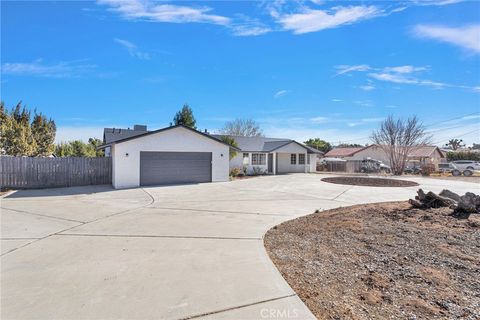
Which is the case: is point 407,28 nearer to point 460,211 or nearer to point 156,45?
point 460,211

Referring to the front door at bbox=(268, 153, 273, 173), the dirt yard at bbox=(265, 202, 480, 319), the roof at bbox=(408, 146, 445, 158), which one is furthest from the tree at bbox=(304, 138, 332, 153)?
the dirt yard at bbox=(265, 202, 480, 319)

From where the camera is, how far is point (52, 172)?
49.9ft

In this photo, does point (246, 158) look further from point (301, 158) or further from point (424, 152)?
point (424, 152)

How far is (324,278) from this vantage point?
11.8 feet

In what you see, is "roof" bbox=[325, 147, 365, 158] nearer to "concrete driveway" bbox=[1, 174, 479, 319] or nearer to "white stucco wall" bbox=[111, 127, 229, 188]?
"white stucco wall" bbox=[111, 127, 229, 188]

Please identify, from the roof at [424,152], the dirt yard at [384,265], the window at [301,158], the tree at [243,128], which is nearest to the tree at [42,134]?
the window at [301,158]

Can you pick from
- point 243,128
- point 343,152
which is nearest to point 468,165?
point 343,152

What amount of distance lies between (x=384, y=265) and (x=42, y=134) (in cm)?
2906

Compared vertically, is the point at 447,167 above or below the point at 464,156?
below

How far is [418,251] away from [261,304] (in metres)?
3.14

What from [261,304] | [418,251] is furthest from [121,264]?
[418,251]

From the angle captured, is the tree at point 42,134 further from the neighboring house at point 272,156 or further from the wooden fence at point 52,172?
the neighboring house at point 272,156

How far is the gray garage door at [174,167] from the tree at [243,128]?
98.9 feet

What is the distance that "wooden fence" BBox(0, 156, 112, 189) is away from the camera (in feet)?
46.9
